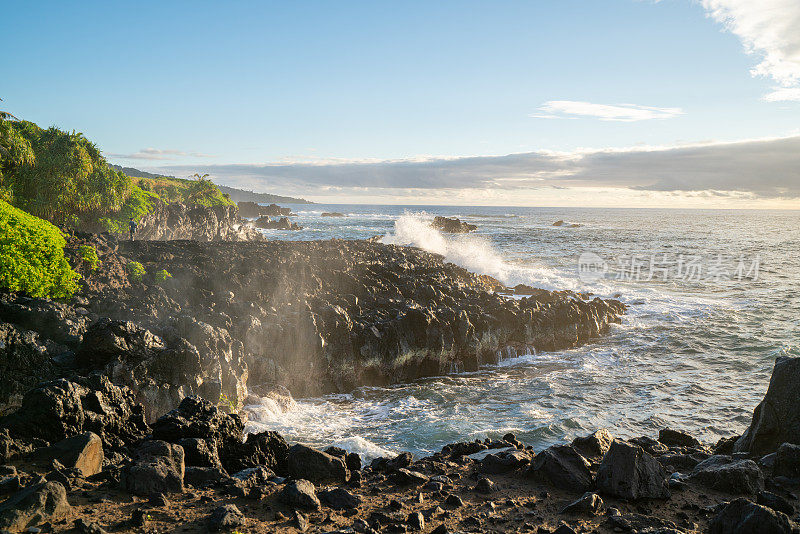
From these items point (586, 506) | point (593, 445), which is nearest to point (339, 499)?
point (586, 506)

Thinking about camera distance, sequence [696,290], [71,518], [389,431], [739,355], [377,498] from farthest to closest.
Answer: [696,290]
[739,355]
[389,431]
[377,498]
[71,518]

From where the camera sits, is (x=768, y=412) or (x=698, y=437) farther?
(x=698, y=437)

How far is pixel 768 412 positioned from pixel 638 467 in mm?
4880

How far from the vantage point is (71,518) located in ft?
22.0

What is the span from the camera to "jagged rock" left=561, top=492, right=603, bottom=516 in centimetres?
842

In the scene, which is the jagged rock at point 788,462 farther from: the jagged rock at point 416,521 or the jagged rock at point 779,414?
the jagged rock at point 416,521

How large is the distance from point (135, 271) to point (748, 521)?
21016 mm

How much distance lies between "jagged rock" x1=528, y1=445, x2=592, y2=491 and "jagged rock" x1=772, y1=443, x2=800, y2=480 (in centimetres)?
390

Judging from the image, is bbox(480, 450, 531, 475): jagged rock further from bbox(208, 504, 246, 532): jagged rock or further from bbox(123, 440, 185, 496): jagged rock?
bbox(123, 440, 185, 496): jagged rock

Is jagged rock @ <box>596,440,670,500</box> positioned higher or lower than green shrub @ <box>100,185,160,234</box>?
lower

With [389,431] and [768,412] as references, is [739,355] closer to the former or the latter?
[768,412]

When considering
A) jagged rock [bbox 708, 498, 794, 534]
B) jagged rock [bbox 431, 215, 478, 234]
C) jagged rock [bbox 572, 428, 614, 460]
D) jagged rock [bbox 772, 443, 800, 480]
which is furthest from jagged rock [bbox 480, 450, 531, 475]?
jagged rock [bbox 431, 215, 478, 234]

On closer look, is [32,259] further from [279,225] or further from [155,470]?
[279,225]

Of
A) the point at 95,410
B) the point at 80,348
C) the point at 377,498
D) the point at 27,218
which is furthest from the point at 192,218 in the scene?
the point at 377,498
